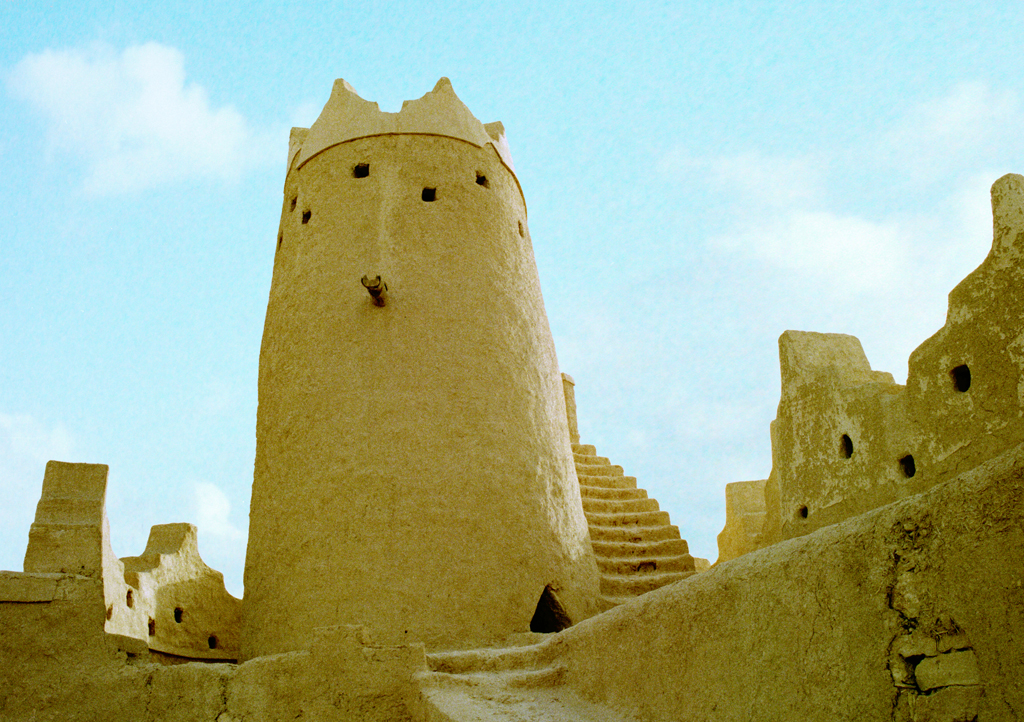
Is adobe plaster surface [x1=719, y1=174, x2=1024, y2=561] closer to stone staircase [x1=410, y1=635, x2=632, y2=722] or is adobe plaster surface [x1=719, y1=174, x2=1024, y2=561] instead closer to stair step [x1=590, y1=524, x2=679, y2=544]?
stone staircase [x1=410, y1=635, x2=632, y2=722]

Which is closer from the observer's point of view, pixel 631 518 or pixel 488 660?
pixel 488 660

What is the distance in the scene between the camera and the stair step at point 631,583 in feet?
25.6

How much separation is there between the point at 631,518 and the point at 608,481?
0.74 m

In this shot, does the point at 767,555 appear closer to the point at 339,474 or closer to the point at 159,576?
the point at 339,474

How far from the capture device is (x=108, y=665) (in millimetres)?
5293

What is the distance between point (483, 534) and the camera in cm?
650

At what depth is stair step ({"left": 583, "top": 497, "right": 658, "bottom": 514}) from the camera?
921cm

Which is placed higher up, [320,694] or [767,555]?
[767,555]

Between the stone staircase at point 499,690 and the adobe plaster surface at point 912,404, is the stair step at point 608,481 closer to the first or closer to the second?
the adobe plaster surface at point 912,404

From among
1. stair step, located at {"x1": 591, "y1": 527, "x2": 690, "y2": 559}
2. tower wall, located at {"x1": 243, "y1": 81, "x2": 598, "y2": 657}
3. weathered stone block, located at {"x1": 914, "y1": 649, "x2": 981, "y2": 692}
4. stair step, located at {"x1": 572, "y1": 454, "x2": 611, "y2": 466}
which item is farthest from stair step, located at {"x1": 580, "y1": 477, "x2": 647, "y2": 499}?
weathered stone block, located at {"x1": 914, "y1": 649, "x2": 981, "y2": 692}

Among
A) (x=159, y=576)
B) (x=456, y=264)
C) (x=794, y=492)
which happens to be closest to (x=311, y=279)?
(x=456, y=264)

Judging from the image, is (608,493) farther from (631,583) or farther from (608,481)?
(631,583)

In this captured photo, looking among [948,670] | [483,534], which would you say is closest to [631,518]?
[483,534]

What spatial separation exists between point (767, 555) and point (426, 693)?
2242 mm
